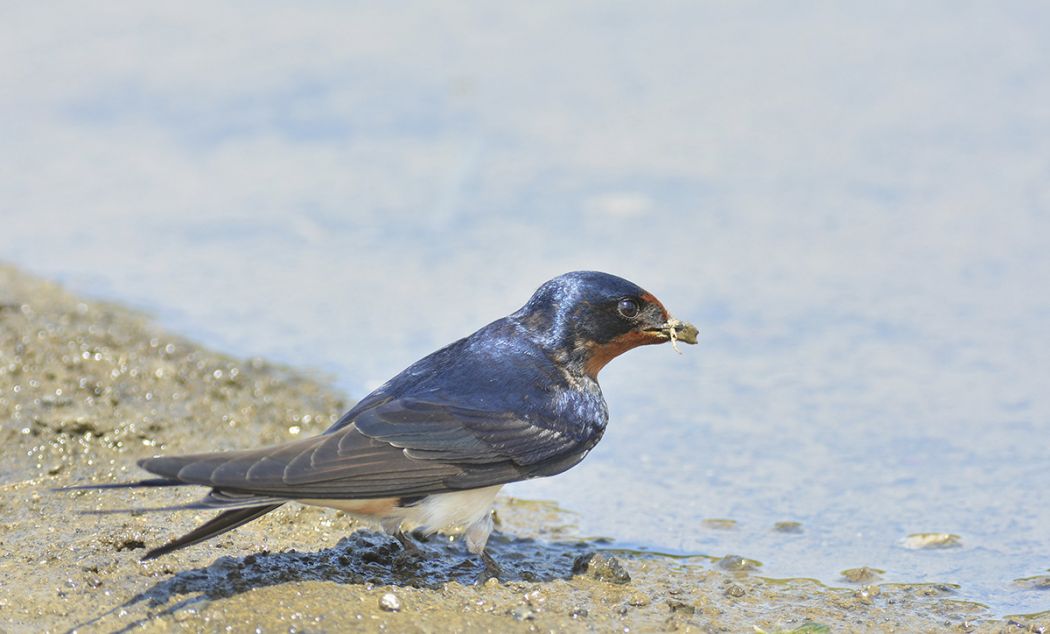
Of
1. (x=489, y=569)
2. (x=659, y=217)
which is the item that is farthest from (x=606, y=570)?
(x=659, y=217)

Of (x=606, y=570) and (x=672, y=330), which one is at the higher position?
(x=672, y=330)

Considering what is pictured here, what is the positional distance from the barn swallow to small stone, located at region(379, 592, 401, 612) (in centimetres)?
29

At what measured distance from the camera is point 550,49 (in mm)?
9414

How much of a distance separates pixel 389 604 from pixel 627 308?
129cm

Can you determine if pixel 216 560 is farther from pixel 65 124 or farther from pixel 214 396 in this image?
pixel 65 124

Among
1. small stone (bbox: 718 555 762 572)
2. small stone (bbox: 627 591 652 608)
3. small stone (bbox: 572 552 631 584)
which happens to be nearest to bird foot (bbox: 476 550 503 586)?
small stone (bbox: 572 552 631 584)

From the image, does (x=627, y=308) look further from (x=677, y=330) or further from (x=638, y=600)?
(x=638, y=600)

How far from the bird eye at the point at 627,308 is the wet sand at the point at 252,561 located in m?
0.78

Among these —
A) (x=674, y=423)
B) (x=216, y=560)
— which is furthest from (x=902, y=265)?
(x=216, y=560)

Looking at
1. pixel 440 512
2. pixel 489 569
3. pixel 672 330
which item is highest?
pixel 672 330

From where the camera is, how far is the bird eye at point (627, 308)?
15.5ft

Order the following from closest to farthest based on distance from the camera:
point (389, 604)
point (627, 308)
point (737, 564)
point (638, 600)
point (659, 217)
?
1. point (389, 604)
2. point (638, 600)
3. point (627, 308)
4. point (737, 564)
5. point (659, 217)

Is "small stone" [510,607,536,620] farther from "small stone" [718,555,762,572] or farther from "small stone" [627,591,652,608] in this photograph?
"small stone" [718,555,762,572]

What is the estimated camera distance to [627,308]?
4.72 m
